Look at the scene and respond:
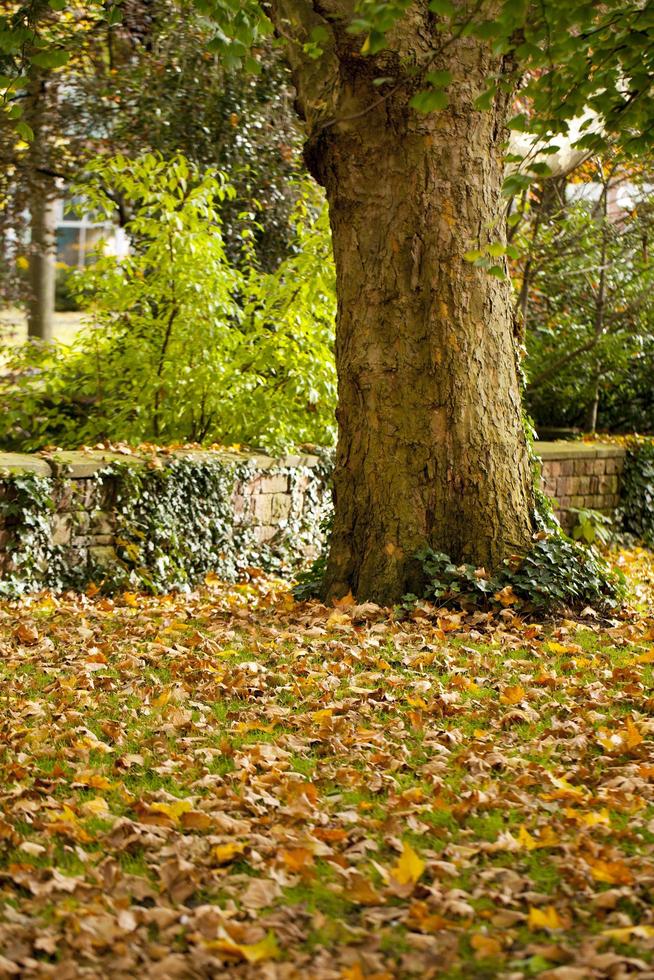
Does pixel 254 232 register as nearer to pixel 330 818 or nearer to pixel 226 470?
pixel 226 470

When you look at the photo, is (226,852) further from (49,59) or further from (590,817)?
(49,59)

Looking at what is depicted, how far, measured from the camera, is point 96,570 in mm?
8914

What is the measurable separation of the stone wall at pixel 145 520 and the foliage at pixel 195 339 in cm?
55

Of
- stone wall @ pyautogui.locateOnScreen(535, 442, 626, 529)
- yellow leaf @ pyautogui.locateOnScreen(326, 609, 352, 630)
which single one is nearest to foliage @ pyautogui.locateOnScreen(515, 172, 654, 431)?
stone wall @ pyautogui.locateOnScreen(535, 442, 626, 529)

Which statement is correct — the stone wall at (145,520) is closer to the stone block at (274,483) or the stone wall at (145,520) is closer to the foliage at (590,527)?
the stone block at (274,483)

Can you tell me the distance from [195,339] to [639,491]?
19.1 ft

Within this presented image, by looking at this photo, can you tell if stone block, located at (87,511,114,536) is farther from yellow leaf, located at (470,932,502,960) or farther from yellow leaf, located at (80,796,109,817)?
yellow leaf, located at (470,932,502,960)

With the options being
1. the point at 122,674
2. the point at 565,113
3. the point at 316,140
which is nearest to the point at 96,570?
the point at 122,674

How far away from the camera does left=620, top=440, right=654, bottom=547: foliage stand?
1295cm

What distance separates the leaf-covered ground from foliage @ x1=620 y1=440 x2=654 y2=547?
6566 mm

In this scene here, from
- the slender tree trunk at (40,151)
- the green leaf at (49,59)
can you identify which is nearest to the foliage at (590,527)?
the green leaf at (49,59)

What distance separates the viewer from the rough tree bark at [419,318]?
22.6ft

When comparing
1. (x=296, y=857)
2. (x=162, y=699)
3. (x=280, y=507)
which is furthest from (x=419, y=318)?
→ (x=296, y=857)

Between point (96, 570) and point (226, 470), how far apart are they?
1.55 m
